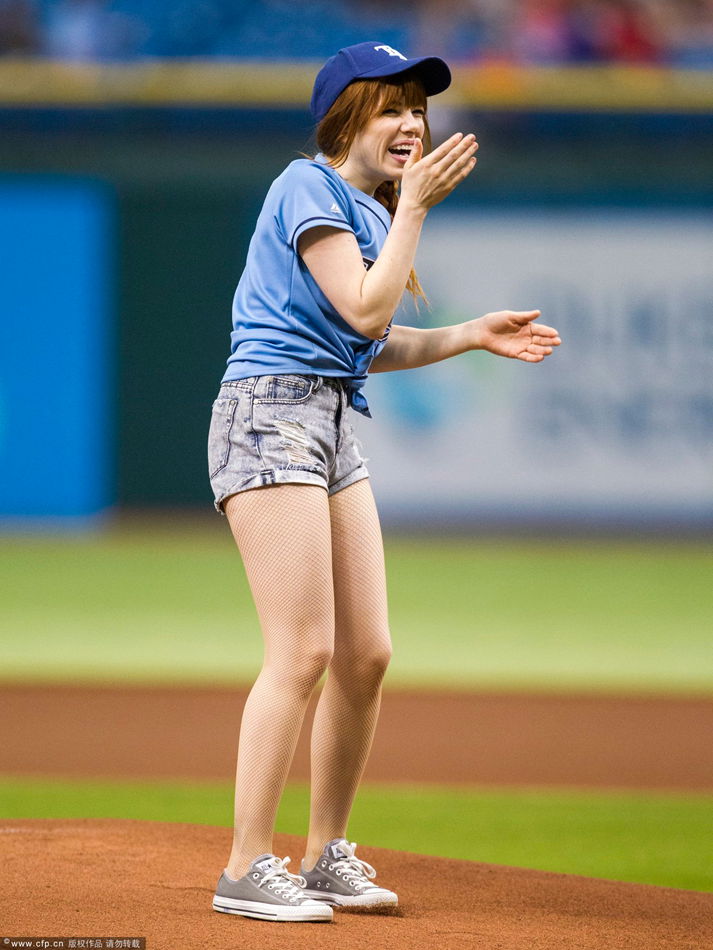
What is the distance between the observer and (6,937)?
2.89 meters

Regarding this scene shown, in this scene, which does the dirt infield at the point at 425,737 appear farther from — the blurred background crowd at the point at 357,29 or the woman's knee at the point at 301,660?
the blurred background crowd at the point at 357,29

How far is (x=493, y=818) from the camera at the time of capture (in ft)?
16.6

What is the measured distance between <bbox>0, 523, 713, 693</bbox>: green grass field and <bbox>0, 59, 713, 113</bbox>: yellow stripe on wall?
195 inches

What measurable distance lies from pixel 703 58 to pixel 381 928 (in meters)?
15.2

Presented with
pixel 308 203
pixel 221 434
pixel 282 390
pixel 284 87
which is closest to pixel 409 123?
pixel 308 203

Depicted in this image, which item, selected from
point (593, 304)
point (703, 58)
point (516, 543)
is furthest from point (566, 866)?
point (703, 58)

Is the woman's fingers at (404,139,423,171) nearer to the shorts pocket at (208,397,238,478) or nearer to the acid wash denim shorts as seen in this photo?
the acid wash denim shorts

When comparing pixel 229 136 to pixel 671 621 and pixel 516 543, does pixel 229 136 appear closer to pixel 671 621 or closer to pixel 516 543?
pixel 516 543

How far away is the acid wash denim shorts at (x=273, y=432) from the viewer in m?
3.27

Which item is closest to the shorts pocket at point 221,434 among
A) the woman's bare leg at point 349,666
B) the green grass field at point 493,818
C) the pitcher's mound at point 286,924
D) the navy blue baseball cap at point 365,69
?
the woman's bare leg at point 349,666

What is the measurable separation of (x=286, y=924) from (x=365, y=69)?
1.94 metres

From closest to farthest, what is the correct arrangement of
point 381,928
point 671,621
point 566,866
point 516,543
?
point 381,928 < point 566,866 < point 671,621 < point 516,543

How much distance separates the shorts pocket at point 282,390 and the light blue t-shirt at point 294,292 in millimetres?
20

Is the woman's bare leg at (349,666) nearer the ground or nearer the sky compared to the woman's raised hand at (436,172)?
nearer the ground
